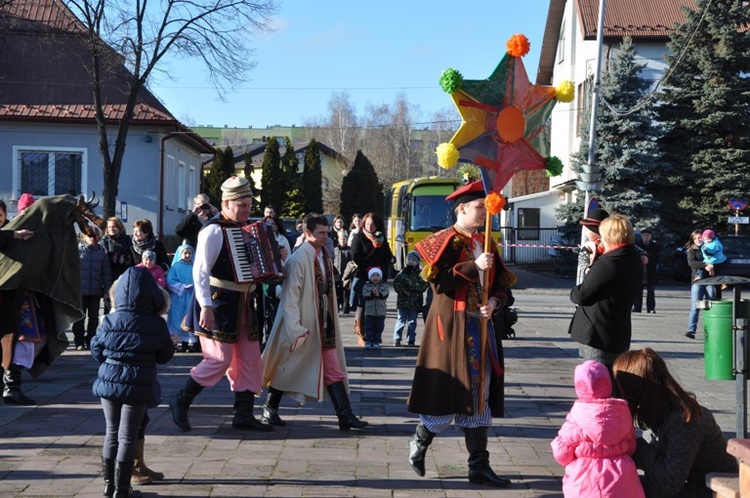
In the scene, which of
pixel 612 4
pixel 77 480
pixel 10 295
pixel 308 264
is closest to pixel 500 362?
pixel 308 264

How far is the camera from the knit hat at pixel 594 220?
8445 millimetres

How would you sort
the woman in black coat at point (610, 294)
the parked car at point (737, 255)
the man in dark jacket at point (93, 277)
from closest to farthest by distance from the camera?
the woman in black coat at point (610, 294)
the man in dark jacket at point (93, 277)
the parked car at point (737, 255)

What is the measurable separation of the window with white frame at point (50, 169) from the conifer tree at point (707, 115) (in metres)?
20.6

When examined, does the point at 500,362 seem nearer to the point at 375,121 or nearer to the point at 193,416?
the point at 193,416

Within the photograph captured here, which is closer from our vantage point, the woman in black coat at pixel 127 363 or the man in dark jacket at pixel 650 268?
the woman in black coat at pixel 127 363

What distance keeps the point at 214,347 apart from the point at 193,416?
1123mm

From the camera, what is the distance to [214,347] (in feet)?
26.9

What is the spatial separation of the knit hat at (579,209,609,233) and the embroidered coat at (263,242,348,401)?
222 centimetres

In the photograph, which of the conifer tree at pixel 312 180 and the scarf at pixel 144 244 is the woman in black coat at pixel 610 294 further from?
the conifer tree at pixel 312 180

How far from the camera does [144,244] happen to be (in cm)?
1366

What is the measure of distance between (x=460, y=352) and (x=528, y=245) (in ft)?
121

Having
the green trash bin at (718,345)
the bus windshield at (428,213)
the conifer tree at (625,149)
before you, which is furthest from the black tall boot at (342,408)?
the conifer tree at (625,149)

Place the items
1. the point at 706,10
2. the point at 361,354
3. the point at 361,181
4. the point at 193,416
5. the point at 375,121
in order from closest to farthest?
the point at 193,416 → the point at 361,354 → the point at 706,10 → the point at 361,181 → the point at 375,121

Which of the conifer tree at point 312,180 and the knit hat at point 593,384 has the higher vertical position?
the conifer tree at point 312,180
